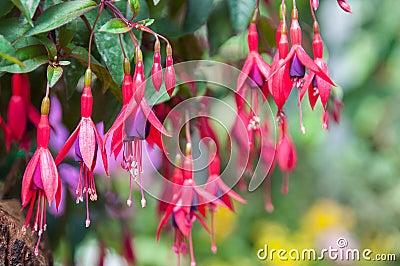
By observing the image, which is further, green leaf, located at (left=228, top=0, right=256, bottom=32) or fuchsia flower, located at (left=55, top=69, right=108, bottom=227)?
green leaf, located at (left=228, top=0, right=256, bottom=32)

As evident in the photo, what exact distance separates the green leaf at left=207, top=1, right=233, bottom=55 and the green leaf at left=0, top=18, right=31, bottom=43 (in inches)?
10.7

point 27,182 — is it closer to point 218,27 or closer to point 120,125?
point 120,125

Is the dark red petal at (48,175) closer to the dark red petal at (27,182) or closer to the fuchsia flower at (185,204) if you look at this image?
the dark red petal at (27,182)

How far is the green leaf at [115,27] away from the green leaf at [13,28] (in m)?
0.09

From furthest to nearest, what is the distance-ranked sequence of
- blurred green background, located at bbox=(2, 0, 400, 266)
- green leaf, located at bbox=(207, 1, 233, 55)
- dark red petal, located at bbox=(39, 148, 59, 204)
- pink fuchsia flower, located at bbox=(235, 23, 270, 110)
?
blurred green background, located at bbox=(2, 0, 400, 266) → green leaf, located at bbox=(207, 1, 233, 55) → pink fuchsia flower, located at bbox=(235, 23, 270, 110) → dark red petal, located at bbox=(39, 148, 59, 204)

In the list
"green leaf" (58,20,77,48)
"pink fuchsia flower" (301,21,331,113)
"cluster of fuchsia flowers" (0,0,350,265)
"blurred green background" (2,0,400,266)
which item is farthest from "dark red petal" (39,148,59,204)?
"blurred green background" (2,0,400,266)

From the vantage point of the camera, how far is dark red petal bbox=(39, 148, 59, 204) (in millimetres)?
508

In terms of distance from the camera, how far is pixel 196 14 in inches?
28.1

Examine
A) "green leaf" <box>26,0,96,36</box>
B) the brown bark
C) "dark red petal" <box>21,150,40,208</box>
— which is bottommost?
the brown bark

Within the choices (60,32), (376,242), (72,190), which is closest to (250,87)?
(60,32)

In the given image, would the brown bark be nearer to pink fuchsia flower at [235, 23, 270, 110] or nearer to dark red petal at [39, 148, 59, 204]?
dark red petal at [39, 148, 59, 204]

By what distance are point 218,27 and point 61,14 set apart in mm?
320

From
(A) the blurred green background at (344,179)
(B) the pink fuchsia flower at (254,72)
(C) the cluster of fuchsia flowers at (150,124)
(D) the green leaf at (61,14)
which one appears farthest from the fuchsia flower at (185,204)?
(A) the blurred green background at (344,179)

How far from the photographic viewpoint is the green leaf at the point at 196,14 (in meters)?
0.71
